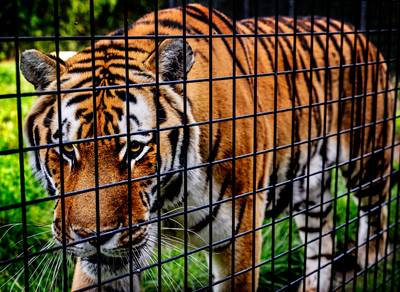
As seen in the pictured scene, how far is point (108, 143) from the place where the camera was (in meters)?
1.32

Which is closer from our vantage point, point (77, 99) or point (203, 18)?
point (77, 99)

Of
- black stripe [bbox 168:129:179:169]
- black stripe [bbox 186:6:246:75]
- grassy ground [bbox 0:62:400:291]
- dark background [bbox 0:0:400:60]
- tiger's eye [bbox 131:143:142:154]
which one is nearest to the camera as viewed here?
tiger's eye [bbox 131:143:142:154]

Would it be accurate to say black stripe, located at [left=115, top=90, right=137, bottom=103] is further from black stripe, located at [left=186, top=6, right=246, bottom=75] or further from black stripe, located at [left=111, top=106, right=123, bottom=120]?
black stripe, located at [left=186, top=6, right=246, bottom=75]

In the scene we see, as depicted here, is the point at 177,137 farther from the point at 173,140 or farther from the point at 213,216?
the point at 213,216

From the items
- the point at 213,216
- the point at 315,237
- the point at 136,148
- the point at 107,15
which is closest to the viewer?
the point at 136,148

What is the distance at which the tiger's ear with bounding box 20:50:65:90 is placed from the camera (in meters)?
1.35

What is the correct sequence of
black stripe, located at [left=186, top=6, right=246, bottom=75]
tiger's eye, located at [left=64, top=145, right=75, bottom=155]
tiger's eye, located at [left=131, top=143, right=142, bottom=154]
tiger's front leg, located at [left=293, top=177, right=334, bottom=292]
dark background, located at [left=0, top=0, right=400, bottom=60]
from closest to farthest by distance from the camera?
1. tiger's eye, located at [left=64, top=145, right=75, bottom=155]
2. tiger's eye, located at [left=131, top=143, right=142, bottom=154]
3. dark background, located at [left=0, top=0, right=400, bottom=60]
4. black stripe, located at [left=186, top=6, right=246, bottom=75]
5. tiger's front leg, located at [left=293, top=177, right=334, bottom=292]

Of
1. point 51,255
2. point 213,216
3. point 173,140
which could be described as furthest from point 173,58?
point 51,255

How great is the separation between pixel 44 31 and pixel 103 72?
11.5ft

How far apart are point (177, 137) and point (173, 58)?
12.5 inches

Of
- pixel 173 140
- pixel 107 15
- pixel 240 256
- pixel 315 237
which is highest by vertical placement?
pixel 107 15

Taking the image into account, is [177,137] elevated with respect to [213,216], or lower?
elevated

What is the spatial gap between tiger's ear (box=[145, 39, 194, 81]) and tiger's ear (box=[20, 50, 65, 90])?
0.83 ft

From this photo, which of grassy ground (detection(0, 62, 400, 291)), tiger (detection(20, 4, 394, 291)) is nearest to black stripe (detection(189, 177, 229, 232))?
tiger (detection(20, 4, 394, 291))
